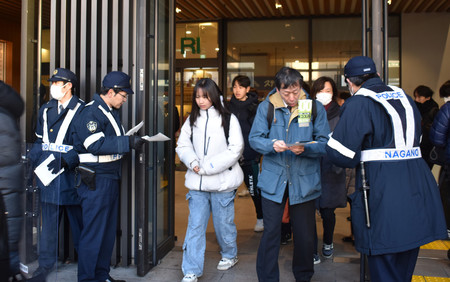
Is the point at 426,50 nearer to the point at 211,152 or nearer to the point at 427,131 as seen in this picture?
the point at 427,131

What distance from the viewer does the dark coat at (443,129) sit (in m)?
4.41

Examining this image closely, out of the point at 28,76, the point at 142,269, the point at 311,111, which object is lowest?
the point at 142,269

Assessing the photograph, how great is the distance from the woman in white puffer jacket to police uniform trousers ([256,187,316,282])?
0.53 meters

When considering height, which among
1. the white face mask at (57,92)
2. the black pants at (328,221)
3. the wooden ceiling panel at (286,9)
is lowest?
the black pants at (328,221)

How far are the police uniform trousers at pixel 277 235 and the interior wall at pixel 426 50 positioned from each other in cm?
721

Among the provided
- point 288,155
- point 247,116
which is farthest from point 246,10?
point 288,155

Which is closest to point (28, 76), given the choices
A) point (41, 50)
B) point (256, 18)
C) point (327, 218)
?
point (41, 50)

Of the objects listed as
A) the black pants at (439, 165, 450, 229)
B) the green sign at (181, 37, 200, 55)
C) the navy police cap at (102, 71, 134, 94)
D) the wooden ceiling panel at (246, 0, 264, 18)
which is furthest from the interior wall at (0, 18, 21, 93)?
the black pants at (439, 165, 450, 229)

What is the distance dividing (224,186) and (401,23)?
7546 millimetres

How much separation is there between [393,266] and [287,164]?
3.66 feet

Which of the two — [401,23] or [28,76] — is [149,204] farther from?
[401,23]

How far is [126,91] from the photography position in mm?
3926

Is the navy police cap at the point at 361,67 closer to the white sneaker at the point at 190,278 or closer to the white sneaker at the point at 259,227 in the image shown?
the white sneaker at the point at 190,278

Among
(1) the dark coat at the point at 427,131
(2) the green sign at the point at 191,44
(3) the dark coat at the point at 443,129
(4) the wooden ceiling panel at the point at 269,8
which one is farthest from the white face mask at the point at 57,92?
(2) the green sign at the point at 191,44
